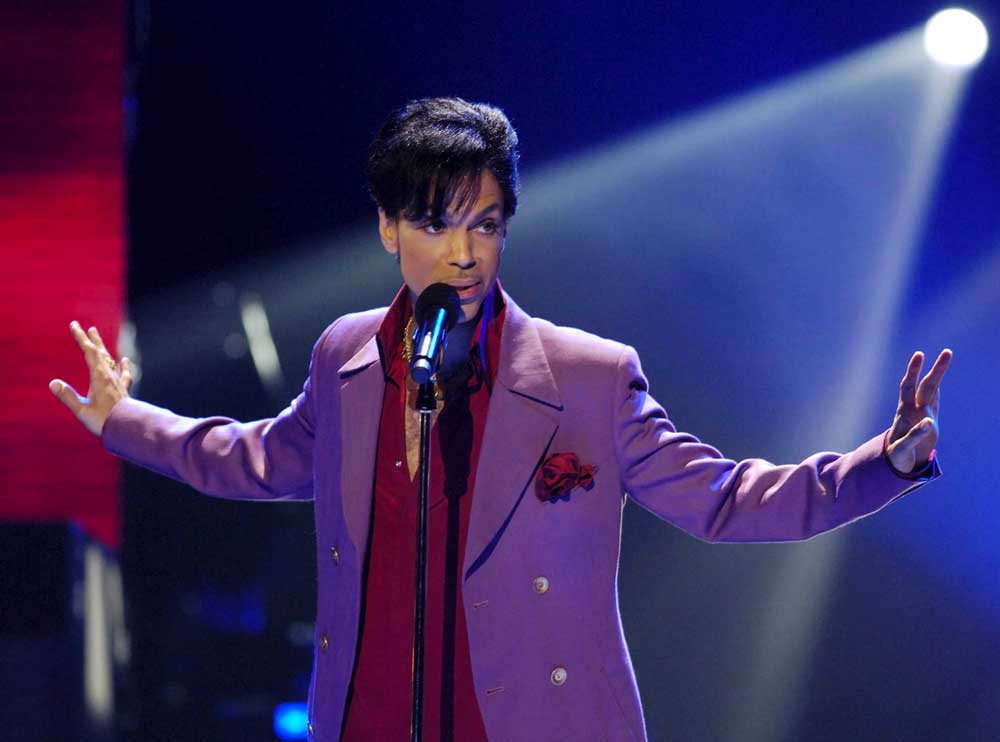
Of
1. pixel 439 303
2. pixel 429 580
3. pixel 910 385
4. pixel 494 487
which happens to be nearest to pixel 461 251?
pixel 439 303

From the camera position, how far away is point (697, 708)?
4.50m

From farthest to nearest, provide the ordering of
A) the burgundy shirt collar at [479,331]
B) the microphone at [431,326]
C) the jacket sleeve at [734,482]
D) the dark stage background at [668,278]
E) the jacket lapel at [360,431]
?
the dark stage background at [668,278]
the burgundy shirt collar at [479,331]
the jacket lapel at [360,431]
the jacket sleeve at [734,482]
the microphone at [431,326]

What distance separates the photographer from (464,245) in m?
2.18

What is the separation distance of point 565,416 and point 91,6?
2.85 meters

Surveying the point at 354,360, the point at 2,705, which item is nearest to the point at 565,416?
the point at 354,360

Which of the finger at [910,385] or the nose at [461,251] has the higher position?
the nose at [461,251]

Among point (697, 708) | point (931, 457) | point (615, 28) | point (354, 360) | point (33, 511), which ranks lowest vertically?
point (697, 708)

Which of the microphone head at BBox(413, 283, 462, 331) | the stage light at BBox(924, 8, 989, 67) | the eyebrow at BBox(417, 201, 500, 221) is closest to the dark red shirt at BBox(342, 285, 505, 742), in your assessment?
the eyebrow at BBox(417, 201, 500, 221)

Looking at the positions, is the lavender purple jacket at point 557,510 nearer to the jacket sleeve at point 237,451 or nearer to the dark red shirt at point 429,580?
the dark red shirt at point 429,580

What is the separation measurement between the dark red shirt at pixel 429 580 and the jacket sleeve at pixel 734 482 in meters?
0.27

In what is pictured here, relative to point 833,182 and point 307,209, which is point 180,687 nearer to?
point 307,209

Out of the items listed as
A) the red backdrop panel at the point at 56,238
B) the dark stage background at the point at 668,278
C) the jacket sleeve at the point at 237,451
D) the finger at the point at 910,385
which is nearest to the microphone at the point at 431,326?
the jacket sleeve at the point at 237,451

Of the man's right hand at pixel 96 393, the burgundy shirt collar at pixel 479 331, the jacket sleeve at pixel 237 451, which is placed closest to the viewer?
the burgundy shirt collar at pixel 479 331

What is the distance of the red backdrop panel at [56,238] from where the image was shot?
4117 millimetres
